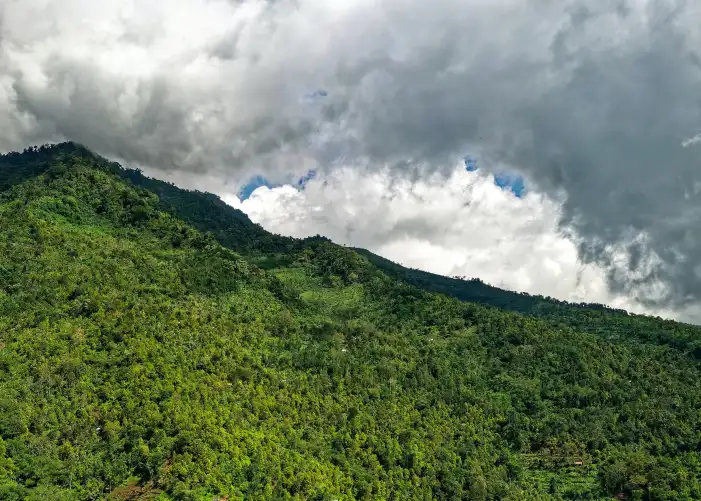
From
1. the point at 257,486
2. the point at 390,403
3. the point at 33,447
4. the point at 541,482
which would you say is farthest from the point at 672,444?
the point at 33,447

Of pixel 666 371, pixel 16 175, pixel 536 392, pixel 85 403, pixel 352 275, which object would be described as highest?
pixel 16 175

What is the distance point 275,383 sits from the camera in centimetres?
10475

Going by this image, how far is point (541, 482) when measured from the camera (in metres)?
113

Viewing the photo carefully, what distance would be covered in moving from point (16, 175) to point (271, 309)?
359ft

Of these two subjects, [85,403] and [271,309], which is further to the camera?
[271,309]

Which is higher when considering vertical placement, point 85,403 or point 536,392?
point 536,392

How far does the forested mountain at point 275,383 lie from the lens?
77.8 m

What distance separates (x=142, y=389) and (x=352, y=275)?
10902 centimetres

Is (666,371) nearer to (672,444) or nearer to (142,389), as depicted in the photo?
(672,444)

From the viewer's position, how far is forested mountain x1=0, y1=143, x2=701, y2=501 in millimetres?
77812

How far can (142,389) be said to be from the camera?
8519 centimetres

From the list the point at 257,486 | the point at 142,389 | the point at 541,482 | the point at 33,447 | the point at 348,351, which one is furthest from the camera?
the point at 348,351

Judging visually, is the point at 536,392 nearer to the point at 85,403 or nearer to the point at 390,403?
the point at 390,403

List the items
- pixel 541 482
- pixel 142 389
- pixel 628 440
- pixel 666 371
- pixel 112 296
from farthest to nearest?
1. pixel 666 371
2. pixel 628 440
3. pixel 541 482
4. pixel 112 296
5. pixel 142 389
